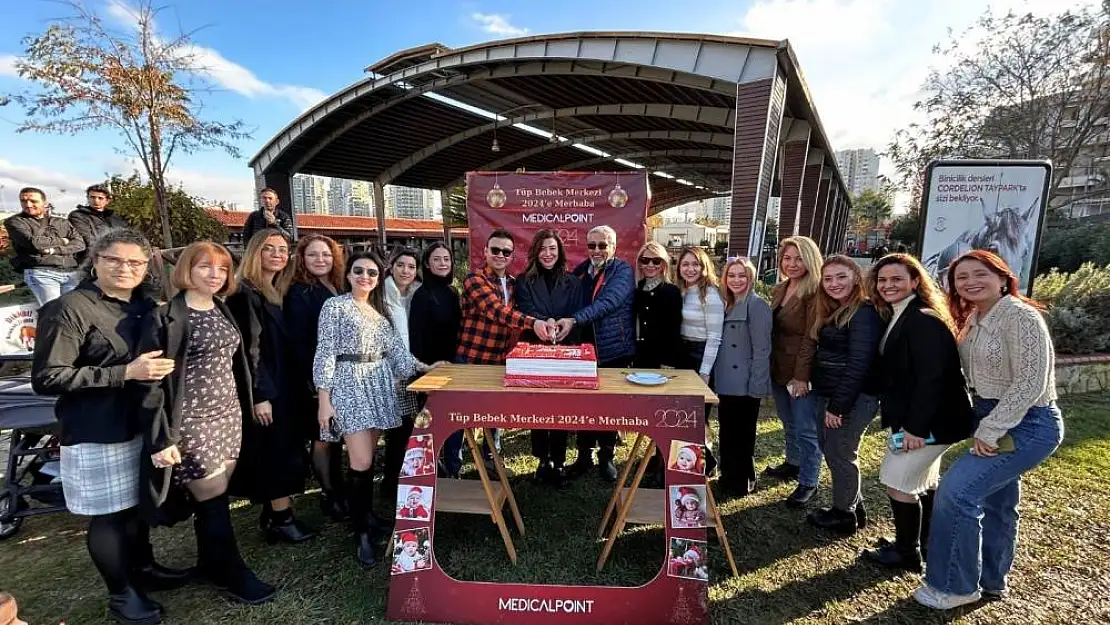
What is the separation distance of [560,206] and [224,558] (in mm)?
4174

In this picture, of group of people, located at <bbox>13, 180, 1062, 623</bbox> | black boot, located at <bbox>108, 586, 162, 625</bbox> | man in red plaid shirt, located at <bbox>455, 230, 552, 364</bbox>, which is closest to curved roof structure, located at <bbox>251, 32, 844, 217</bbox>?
group of people, located at <bbox>13, 180, 1062, 623</bbox>

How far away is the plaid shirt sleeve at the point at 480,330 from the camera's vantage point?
9.64 feet

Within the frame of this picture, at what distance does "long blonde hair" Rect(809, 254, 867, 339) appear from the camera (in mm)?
2752

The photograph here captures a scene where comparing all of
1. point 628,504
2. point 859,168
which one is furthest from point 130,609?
point 859,168

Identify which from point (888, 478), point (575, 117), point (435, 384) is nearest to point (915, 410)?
point (888, 478)

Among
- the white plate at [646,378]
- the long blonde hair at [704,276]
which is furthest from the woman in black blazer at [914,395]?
the white plate at [646,378]

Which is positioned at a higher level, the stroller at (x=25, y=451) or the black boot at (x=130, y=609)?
the stroller at (x=25, y=451)

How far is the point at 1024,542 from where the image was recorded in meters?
2.85

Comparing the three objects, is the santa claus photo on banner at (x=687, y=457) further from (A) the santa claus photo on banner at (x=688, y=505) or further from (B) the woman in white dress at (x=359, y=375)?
(B) the woman in white dress at (x=359, y=375)

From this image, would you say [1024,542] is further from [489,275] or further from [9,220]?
[9,220]

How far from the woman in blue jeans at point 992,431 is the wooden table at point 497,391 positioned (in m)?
1.18

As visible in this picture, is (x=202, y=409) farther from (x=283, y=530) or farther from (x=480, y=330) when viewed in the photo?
(x=480, y=330)

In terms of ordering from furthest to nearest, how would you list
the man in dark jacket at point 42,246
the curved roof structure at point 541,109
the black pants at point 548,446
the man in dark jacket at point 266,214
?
the curved roof structure at point 541,109 → the man in dark jacket at point 266,214 → the man in dark jacket at point 42,246 → the black pants at point 548,446

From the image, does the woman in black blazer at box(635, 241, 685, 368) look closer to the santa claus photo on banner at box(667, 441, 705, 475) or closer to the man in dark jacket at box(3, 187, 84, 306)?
Result: the santa claus photo on banner at box(667, 441, 705, 475)
